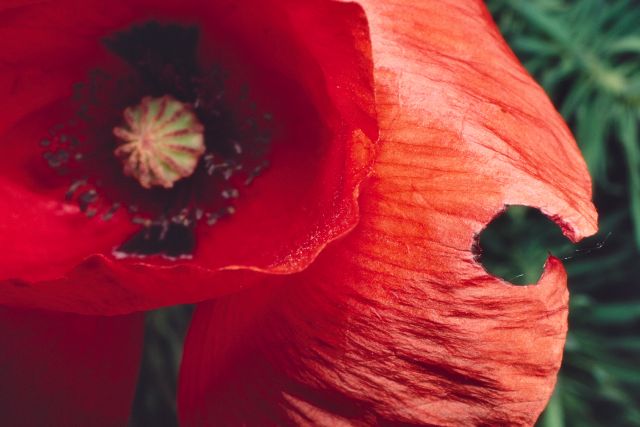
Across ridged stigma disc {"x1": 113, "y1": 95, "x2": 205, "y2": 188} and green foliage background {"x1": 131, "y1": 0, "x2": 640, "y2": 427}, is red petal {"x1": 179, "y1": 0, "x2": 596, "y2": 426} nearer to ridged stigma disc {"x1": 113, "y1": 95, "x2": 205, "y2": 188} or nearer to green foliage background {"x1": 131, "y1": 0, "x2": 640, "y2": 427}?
ridged stigma disc {"x1": 113, "y1": 95, "x2": 205, "y2": 188}

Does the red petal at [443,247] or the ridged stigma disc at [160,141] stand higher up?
the red petal at [443,247]

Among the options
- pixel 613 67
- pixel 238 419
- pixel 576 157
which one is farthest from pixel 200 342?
pixel 613 67

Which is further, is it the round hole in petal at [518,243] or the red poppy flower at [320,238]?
the round hole in petal at [518,243]

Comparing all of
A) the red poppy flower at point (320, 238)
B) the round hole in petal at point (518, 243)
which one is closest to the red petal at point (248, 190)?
the red poppy flower at point (320, 238)

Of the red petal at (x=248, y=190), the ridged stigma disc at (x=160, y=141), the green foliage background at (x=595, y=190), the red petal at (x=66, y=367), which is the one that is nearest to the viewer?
the red petal at (x=248, y=190)

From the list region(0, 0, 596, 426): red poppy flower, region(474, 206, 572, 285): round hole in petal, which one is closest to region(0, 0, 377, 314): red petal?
region(0, 0, 596, 426): red poppy flower

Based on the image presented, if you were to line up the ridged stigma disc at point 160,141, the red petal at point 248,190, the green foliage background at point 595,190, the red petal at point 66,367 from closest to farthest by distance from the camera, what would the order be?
the red petal at point 248,190 → the red petal at point 66,367 → the ridged stigma disc at point 160,141 → the green foliage background at point 595,190

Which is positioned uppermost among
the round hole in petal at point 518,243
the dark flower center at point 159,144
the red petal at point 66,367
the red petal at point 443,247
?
the red petal at point 443,247

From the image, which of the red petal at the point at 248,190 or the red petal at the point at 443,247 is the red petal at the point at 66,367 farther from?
the red petal at the point at 443,247
